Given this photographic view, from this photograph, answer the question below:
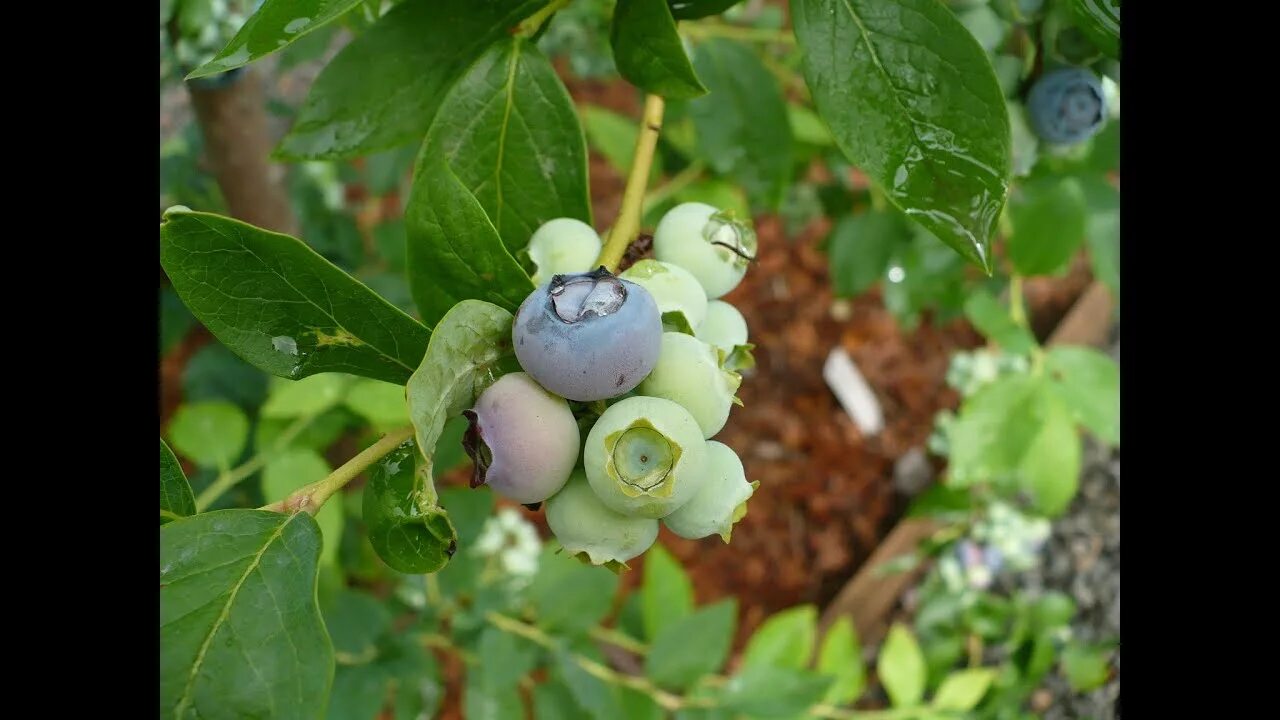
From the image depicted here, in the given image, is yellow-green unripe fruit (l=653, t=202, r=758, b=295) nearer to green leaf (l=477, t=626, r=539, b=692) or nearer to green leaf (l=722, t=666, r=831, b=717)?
green leaf (l=477, t=626, r=539, b=692)

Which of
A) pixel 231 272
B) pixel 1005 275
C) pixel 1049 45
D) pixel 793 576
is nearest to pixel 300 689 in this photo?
pixel 231 272

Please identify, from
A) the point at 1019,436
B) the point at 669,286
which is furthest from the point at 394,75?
the point at 1019,436

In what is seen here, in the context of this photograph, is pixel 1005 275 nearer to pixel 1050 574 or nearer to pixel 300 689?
pixel 1050 574

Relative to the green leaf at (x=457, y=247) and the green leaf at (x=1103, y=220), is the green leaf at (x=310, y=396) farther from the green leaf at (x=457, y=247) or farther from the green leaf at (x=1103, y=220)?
the green leaf at (x=1103, y=220)

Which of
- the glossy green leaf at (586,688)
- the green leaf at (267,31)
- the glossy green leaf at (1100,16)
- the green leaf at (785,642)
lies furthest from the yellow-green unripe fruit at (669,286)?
the green leaf at (785,642)

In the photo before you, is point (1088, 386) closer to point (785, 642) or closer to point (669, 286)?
point (785, 642)
